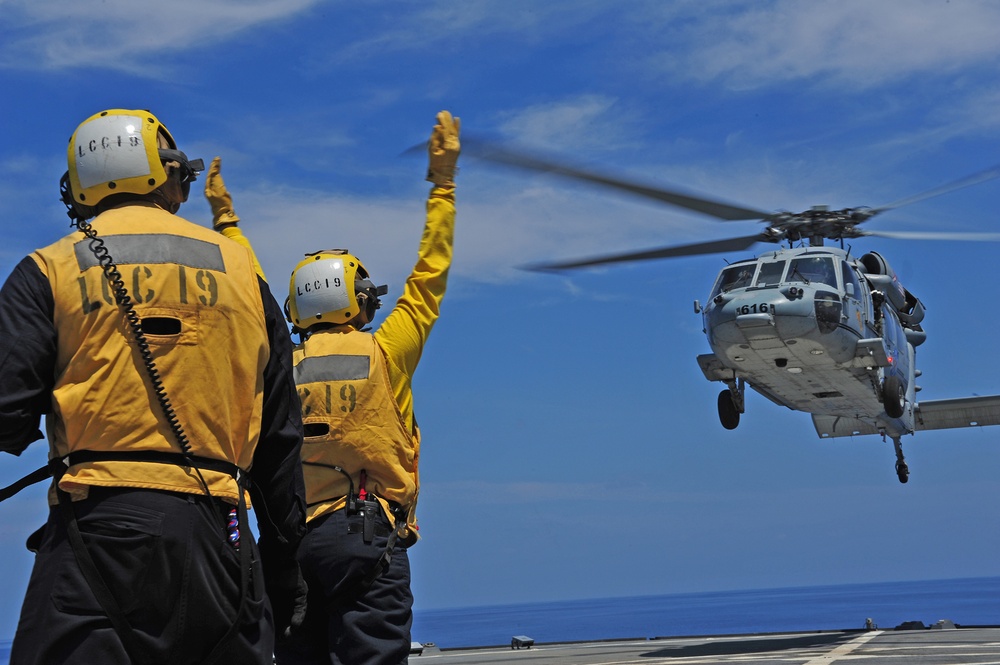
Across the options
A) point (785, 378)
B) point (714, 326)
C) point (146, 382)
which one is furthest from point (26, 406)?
point (785, 378)

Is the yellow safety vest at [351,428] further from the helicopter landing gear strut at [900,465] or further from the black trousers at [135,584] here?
the helicopter landing gear strut at [900,465]

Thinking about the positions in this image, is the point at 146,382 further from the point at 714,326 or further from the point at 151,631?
the point at 714,326

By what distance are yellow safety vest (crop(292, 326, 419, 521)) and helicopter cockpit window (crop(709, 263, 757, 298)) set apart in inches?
616

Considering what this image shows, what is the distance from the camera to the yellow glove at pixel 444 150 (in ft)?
18.5

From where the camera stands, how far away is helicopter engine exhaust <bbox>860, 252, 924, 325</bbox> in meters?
22.5

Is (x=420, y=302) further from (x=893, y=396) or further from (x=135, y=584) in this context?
(x=893, y=396)

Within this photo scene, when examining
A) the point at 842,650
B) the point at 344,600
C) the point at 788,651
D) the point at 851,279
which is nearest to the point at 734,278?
the point at 851,279

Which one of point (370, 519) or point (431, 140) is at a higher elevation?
point (431, 140)

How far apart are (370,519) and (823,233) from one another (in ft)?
63.6

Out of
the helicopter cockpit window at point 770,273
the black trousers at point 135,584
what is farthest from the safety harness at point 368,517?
the helicopter cockpit window at point 770,273

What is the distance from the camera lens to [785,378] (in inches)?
838

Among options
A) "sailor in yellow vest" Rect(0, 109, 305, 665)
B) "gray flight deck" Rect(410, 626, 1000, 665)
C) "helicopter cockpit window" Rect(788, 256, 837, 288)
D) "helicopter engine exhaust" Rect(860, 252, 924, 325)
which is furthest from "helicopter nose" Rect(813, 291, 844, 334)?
"sailor in yellow vest" Rect(0, 109, 305, 665)

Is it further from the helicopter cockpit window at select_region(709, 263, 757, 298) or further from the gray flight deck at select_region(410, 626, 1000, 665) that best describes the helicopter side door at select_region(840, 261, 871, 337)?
the gray flight deck at select_region(410, 626, 1000, 665)

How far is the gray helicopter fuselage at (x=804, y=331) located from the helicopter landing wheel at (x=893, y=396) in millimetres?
123
